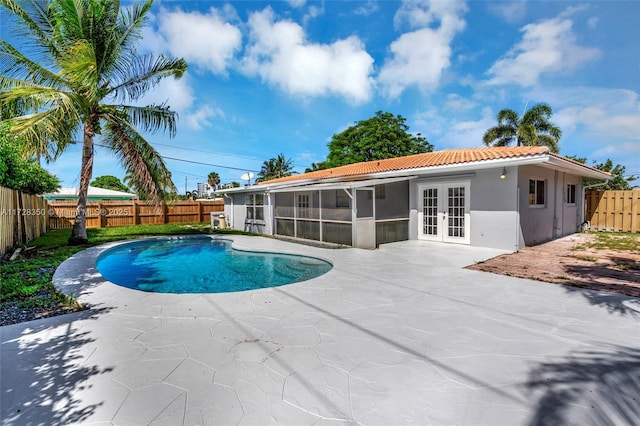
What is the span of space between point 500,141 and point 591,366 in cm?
2987

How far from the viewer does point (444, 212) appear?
13.3m

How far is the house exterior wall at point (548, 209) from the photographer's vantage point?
1152cm

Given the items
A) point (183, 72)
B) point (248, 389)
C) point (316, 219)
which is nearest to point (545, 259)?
point (316, 219)

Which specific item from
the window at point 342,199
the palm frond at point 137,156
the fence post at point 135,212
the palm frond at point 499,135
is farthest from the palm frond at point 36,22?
the palm frond at point 499,135

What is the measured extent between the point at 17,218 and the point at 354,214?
44.6ft

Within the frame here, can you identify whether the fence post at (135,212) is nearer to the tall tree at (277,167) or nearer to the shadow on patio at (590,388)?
the shadow on patio at (590,388)

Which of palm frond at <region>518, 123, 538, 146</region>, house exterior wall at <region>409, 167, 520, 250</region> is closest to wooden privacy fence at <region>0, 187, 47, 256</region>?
house exterior wall at <region>409, 167, 520, 250</region>

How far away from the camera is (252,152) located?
5547 cm

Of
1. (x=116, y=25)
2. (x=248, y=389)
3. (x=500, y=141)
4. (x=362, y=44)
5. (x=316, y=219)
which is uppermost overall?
(x=362, y=44)

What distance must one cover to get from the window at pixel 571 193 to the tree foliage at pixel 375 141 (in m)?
22.4

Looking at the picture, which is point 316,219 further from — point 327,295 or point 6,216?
point 6,216

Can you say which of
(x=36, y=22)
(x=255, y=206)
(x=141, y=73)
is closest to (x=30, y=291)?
(x=141, y=73)

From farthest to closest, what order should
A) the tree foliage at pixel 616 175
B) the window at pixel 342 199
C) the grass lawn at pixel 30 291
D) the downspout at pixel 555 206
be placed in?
the tree foliage at pixel 616 175
the window at pixel 342 199
the downspout at pixel 555 206
the grass lawn at pixel 30 291

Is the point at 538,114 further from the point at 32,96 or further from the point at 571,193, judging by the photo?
the point at 32,96
